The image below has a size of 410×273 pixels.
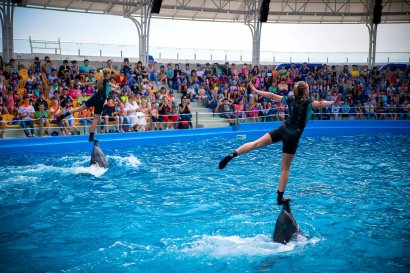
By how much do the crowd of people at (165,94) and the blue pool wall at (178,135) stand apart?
48 centimetres

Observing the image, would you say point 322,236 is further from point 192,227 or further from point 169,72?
point 169,72

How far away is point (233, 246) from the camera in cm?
560

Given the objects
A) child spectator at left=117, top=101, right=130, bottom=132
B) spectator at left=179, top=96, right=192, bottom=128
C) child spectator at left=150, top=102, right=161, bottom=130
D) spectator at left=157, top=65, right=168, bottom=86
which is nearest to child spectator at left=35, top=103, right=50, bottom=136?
child spectator at left=117, top=101, right=130, bottom=132

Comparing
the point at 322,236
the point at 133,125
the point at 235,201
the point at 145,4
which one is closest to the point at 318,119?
the point at 133,125

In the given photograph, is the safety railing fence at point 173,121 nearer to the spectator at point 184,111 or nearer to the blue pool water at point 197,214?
the spectator at point 184,111

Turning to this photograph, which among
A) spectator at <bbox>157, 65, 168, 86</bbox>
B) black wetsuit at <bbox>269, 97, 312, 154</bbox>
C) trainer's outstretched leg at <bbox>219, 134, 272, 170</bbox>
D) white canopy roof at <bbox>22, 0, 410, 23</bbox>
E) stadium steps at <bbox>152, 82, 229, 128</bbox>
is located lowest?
stadium steps at <bbox>152, 82, 229, 128</bbox>

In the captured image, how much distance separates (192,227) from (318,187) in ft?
12.7

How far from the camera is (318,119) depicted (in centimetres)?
1967

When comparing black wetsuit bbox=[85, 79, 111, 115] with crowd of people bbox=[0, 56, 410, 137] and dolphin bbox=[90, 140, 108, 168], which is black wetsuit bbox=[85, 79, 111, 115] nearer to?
dolphin bbox=[90, 140, 108, 168]

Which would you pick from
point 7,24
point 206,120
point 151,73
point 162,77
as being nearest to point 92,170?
point 206,120

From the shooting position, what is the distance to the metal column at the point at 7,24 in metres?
18.0

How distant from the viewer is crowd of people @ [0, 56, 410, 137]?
14.4 m

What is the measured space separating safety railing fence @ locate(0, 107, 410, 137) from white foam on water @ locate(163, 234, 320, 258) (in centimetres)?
747

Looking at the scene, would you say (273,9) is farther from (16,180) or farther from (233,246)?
(233,246)
